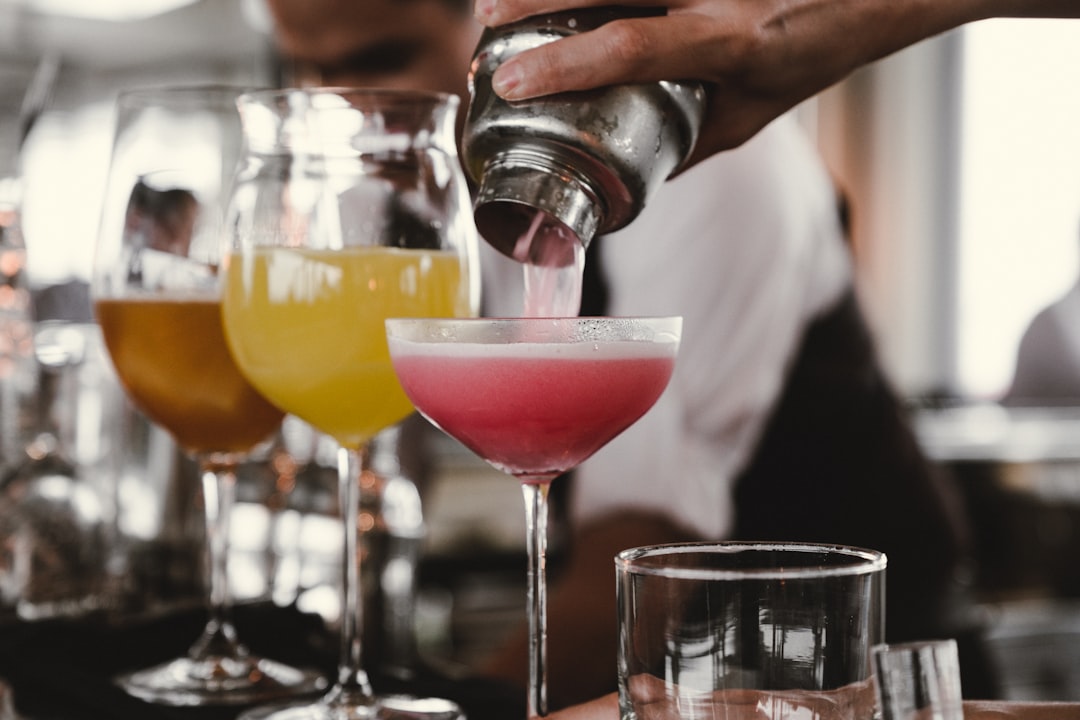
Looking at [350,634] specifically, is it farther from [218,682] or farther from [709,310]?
[709,310]

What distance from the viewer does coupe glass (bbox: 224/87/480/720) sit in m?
0.95

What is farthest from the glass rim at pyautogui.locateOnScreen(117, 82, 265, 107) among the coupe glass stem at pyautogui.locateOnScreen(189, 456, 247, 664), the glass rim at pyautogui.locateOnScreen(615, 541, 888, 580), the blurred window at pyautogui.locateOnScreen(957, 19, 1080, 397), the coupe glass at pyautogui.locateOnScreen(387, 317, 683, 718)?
the blurred window at pyautogui.locateOnScreen(957, 19, 1080, 397)

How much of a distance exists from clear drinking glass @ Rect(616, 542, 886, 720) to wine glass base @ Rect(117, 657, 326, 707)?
17.6 inches

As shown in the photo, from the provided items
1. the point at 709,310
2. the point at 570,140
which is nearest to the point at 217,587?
the point at 570,140

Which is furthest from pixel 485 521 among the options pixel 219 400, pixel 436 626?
pixel 219 400

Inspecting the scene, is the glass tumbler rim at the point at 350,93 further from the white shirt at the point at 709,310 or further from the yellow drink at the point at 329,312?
the white shirt at the point at 709,310

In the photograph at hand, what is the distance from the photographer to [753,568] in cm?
62

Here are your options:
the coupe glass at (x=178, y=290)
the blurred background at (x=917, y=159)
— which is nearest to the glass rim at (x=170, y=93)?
the coupe glass at (x=178, y=290)

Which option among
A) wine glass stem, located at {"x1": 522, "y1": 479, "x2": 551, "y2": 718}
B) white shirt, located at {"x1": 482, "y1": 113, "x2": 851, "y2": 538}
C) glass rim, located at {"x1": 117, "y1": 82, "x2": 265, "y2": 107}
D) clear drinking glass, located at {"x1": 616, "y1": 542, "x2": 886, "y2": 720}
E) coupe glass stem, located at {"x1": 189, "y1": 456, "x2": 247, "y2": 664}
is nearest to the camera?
clear drinking glass, located at {"x1": 616, "y1": 542, "x2": 886, "y2": 720}

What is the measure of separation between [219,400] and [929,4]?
0.64 meters

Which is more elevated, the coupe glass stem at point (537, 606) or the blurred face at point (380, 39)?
the blurred face at point (380, 39)

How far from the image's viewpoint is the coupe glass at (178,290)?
108 centimetres

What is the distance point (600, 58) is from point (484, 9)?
87mm

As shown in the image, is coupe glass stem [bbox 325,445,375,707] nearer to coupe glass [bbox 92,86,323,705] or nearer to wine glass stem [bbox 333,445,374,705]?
wine glass stem [bbox 333,445,374,705]
